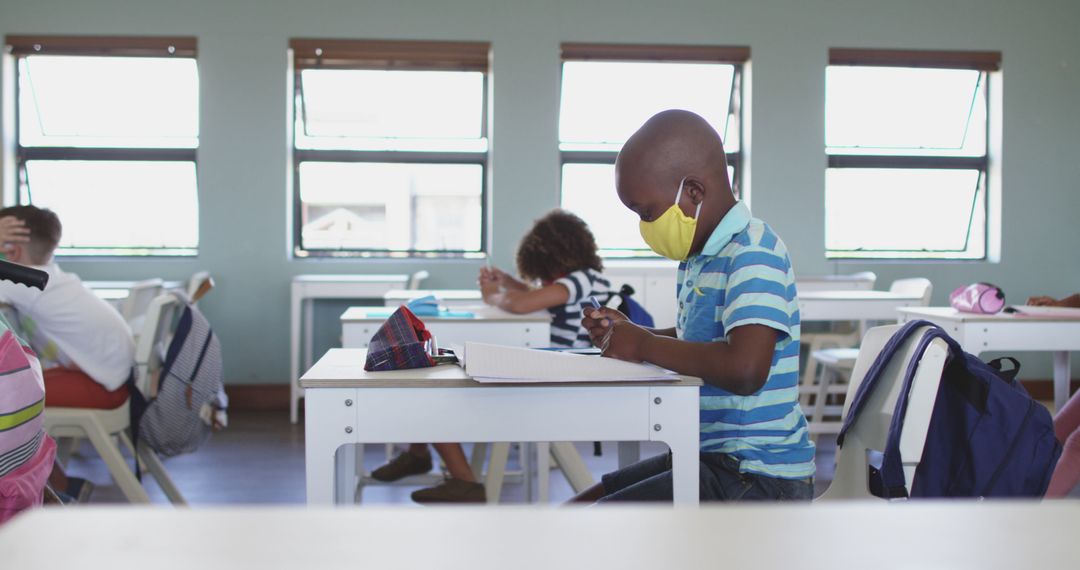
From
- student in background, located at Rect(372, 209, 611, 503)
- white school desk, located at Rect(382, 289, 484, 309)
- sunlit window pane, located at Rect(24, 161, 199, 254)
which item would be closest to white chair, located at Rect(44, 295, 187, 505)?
student in background, located at Rect(372, 209, 611, 503)

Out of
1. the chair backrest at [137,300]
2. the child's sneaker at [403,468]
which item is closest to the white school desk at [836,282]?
the child's sneaker at [403,468]

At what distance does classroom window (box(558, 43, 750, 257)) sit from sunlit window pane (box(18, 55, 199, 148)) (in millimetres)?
2232

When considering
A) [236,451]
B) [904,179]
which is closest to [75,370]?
[236,451]

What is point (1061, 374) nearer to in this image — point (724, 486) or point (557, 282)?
point (557, 282)

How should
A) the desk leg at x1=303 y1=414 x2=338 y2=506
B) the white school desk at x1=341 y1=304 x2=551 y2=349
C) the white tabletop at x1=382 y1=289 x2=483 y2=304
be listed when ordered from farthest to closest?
the white tabletop at x1=382 y1=289 x2=483 y2=304
the white school desk at x1=341 y1=304 x2=551 y2=349
the desk leg at x1=303 y1=414 x2=338 y2=506

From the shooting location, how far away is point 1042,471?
4.58 feet

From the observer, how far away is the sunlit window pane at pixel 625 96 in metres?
5.57

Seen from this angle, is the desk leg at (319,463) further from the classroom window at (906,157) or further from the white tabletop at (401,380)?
the classroom window at (906,157)

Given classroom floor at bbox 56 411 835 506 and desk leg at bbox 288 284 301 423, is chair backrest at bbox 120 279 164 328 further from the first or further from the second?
desk leg at bbox 288 284 301 423

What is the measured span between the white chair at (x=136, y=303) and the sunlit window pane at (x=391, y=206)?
141cm

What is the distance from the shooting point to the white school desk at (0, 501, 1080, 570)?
1.15ft

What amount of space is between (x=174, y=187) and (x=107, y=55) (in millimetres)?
836

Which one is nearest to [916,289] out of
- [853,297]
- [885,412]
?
[853,297]

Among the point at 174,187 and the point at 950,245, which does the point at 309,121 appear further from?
the point at 950,245
